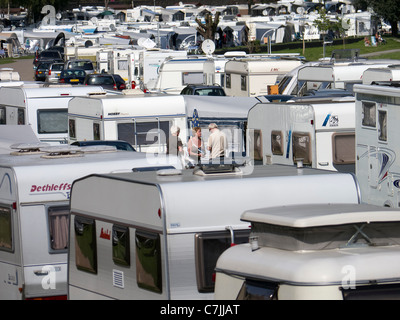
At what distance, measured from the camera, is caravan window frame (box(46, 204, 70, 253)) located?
407 inches

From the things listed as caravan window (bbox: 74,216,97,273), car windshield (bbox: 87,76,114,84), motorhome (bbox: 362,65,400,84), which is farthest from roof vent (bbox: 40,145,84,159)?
car windshield (bbox: 87,76,114,84)

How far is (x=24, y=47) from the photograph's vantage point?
82188 mm

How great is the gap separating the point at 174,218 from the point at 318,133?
8.82 m

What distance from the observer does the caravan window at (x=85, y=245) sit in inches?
352

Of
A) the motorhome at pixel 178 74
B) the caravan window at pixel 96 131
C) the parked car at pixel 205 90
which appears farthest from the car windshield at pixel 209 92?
the caravan window at pixel 96 131

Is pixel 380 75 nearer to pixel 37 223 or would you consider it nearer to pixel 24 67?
pixel 37 223

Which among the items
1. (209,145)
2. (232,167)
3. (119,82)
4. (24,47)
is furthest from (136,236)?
(24,47)

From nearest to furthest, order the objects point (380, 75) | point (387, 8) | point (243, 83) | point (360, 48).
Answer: point (380, 75), point (243, 83), point (360, 48), point (387, 8)

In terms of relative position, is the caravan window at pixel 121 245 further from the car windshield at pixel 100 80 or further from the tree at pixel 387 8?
the tree at pixel 387 8

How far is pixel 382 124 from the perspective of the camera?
1422cm

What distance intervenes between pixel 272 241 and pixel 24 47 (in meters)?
78.1

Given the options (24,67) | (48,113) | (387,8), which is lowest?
(24,67)

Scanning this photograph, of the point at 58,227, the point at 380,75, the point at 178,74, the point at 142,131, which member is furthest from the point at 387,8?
the point at 58,227

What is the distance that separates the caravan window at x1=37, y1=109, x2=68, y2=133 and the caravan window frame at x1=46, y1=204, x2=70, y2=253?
1205 cm
